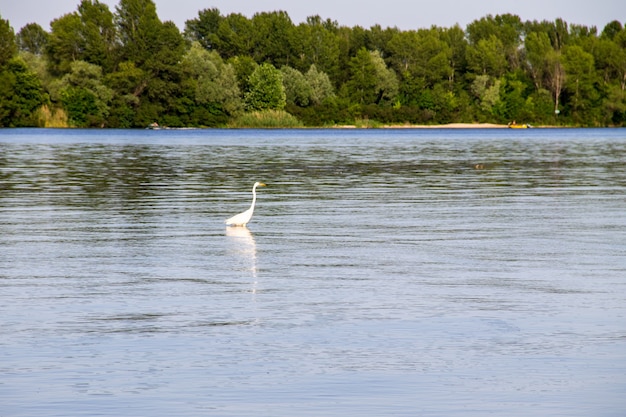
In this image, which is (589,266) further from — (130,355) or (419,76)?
(419,76)

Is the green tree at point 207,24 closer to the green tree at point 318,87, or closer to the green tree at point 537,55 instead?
the green tree at point 318,87

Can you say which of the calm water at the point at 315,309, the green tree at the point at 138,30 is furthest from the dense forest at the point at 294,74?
the calm water at the point at 315,309

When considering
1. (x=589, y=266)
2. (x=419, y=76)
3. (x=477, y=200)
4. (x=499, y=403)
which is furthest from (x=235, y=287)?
(x=419, y=76)

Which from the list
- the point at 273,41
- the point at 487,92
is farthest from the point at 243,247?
the point at 487,92

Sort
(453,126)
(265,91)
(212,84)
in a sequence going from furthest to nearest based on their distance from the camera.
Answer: (453,126)
(212,84)
(265,91)

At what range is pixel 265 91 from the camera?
5738 inches

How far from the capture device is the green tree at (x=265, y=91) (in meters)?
146

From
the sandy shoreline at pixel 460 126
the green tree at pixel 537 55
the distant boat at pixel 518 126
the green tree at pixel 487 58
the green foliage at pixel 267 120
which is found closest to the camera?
the green foliage at pixel 267 120

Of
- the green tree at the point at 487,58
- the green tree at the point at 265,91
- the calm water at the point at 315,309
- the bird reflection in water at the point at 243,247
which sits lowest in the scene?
the bird reflection in water at the point at 243,247

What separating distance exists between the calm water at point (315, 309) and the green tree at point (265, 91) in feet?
392

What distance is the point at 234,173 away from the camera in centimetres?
4181

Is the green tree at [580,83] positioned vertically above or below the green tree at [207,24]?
below

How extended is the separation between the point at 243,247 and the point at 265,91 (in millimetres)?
128104

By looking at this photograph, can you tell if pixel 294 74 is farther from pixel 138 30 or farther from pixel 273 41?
pixel 138 30
